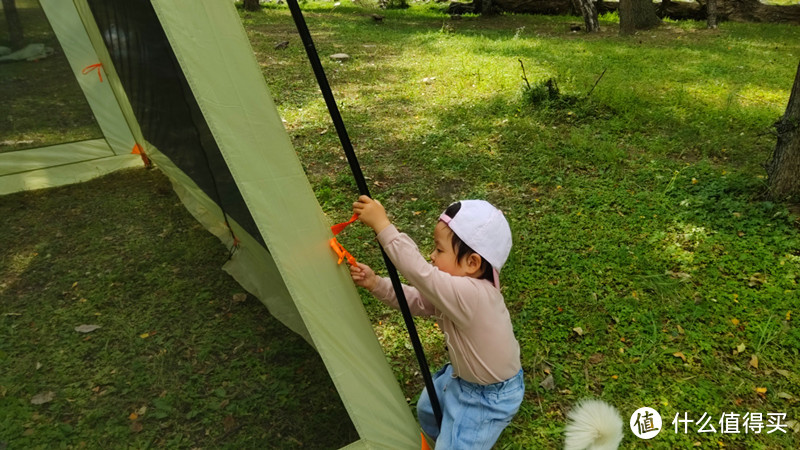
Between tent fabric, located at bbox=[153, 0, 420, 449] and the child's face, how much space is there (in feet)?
1.07

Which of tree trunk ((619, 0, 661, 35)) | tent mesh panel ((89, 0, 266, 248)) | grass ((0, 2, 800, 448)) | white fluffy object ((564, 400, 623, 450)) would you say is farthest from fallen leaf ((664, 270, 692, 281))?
tree trunk ((619, 0, 661, 35))

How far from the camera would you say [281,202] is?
1.65 metres

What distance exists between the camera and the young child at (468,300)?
5.27ft

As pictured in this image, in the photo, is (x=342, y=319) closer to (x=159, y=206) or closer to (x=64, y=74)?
(x=159, y=206)

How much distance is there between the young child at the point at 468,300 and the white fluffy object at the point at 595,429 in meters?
0.22

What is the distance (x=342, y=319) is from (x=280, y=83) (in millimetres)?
5442

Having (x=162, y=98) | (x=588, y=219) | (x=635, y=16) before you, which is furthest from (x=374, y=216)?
(x=635, y=16)

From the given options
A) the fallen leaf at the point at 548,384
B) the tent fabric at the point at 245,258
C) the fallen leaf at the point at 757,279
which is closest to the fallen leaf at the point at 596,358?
the fallen leaf at the point at 548,384

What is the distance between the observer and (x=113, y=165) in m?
3.90

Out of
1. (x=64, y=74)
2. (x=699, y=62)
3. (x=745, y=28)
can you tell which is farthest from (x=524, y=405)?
(x=745, y=28)

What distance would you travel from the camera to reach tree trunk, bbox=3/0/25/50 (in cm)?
302

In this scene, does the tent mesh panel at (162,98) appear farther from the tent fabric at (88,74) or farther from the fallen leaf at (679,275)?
the fallen leaf at (679,275)

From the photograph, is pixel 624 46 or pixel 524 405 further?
pixel 624 46

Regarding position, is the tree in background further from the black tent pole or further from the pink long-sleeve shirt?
the pink long-sleeve shirt
